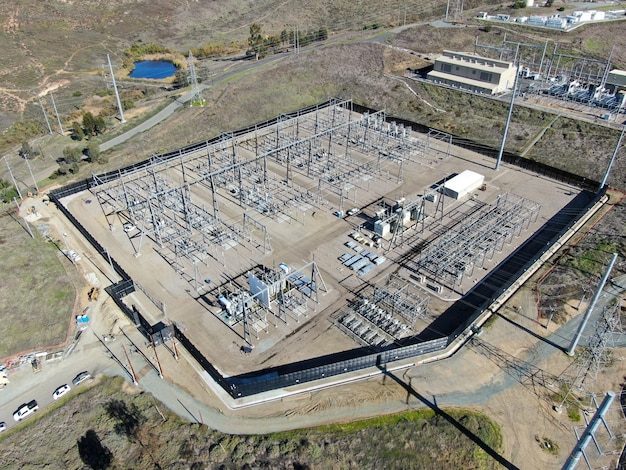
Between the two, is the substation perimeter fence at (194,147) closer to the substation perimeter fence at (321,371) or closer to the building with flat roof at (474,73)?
the building with flat roof at (474,73)

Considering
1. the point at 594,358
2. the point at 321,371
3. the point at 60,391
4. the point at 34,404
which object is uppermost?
the point at 594,358

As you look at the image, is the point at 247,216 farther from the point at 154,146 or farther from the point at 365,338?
the point at 154,146

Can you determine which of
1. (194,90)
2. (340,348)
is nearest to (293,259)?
(340,348)

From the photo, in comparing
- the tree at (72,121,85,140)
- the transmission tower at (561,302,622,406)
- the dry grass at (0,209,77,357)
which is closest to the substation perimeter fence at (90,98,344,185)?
the dry grass at (0,209,77,357)

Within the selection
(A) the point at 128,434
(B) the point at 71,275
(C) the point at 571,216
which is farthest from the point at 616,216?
(B) the point at 71,275

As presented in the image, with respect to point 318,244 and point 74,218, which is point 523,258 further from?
point 74,218

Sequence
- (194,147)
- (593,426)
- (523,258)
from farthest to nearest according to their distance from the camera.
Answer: (194,147)
(523,258)
(593,426)

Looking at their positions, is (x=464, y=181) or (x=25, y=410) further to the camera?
(x=464, y=181)
